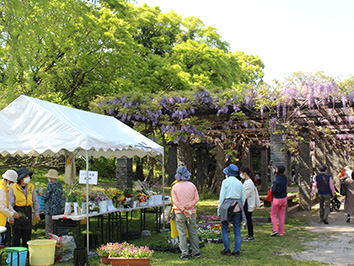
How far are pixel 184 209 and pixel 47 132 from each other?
2.59m

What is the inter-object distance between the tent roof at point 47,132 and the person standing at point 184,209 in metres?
1.46

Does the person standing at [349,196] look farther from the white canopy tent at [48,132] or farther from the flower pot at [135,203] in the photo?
the white canopy tent at [48,132]

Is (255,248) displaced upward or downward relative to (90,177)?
downward

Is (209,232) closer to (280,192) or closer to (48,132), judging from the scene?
(280,192)

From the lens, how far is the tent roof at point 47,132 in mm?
6355

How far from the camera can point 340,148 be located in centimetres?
2038

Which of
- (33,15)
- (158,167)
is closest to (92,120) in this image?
(33,15)

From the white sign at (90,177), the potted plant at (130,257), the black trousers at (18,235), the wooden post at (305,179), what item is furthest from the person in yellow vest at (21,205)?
the wooden post at (305,179)

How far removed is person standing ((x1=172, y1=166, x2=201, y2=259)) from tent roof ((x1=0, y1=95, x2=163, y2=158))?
4.78 feet

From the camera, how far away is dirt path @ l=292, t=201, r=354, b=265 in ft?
20.1

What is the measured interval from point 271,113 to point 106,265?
233 inches

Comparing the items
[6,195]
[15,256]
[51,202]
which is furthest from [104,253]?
[6,195]

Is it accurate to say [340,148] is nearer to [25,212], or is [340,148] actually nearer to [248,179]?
[248,179]

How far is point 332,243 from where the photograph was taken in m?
7.34
